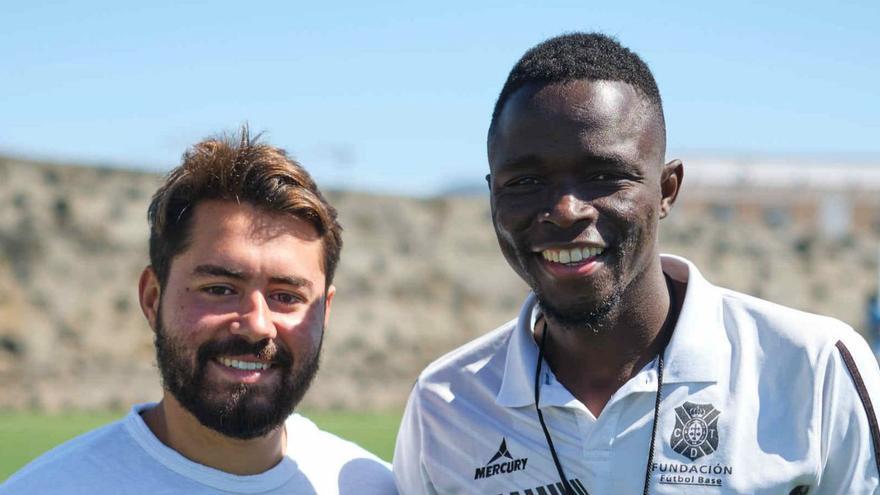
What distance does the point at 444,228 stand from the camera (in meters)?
16.6

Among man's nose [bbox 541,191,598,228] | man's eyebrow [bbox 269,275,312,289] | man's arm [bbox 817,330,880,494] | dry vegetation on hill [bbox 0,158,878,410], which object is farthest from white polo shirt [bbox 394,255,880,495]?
dry vegetation on hill [bbox 0,158,878,410]

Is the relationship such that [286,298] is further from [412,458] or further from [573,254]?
[573,254]

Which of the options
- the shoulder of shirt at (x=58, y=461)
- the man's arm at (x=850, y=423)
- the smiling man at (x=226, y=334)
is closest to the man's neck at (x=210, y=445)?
the smiling man at (x=226, y=334)

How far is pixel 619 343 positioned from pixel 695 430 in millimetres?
321

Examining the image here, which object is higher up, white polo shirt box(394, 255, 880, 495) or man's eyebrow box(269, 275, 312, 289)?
man's eyebrow box(269, 275, 312, 289)

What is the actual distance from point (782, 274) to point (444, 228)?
560 cm

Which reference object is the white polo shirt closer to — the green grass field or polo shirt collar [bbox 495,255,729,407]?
polo shirt collar [bbox 495,255,729,407]

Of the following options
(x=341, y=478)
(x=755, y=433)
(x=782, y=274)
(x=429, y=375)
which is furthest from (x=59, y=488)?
(x=782, y=274)

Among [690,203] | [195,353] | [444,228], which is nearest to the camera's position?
[195,353]

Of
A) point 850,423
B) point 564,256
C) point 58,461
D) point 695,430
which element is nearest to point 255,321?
point 58,461

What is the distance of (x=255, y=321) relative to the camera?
10.5ft

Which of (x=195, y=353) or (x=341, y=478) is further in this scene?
(x=341, y=478)

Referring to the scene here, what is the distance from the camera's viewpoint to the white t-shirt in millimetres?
3037

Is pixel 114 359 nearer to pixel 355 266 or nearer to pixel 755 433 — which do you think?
pixel 355 266
